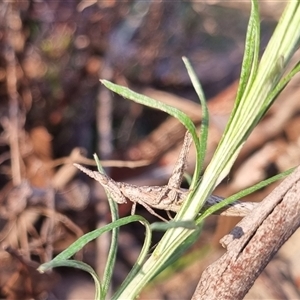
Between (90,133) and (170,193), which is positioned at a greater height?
(170,193)

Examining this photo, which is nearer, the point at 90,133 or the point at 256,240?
the point at 256,240

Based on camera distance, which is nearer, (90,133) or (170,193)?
(170,193)

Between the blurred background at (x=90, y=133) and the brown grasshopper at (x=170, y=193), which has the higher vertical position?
the brown grasshopper at (x=170, y=193)

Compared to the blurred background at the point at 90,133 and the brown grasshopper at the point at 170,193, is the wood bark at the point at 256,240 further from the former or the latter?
the blurred background at the point at 90,133

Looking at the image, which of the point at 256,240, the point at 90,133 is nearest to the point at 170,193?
the point at 256,240

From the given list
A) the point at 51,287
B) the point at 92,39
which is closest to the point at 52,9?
the point at 92,39

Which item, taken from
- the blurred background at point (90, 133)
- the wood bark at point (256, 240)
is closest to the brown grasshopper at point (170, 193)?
the wood bark at point (256, 240)

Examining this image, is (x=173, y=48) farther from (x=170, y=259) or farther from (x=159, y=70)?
(x=170, y=259)

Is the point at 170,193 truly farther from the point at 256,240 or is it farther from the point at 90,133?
the point at 90,133
